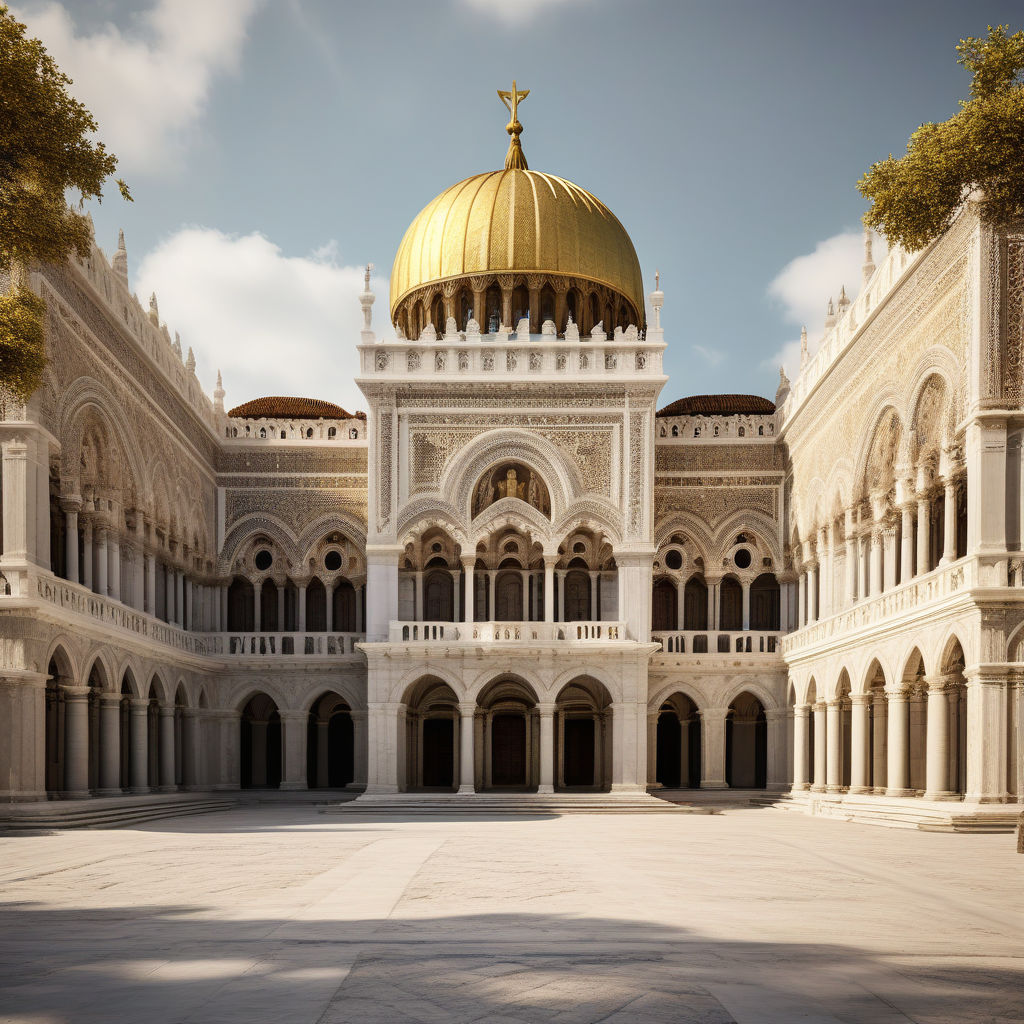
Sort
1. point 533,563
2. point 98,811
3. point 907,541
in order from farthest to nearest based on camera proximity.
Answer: point 533,563 → point 907,541 → point 98,811

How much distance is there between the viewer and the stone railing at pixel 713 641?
25.3 m

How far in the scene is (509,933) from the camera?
714cm

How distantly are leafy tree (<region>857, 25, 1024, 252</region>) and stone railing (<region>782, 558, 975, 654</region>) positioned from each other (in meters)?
4.68

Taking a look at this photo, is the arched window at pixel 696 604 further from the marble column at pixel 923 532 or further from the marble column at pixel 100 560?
the marble column at pixel 100 560

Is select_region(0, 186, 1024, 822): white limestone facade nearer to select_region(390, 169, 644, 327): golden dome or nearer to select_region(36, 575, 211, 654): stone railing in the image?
select_region(36, 575, 211, 654): stone railing

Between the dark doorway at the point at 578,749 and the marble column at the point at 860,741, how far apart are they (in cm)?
772

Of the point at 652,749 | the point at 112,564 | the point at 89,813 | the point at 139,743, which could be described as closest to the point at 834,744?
the point at 652,749

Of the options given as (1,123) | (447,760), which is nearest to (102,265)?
(1,123)

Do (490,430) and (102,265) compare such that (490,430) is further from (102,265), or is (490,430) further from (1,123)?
(1,123)

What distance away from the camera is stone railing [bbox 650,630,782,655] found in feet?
83.0

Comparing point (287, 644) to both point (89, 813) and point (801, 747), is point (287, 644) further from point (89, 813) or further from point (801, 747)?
point (801, 747)

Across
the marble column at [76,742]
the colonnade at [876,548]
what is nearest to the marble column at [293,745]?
the marble column at [76,742]

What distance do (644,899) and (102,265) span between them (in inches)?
580

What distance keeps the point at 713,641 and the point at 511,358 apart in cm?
727
